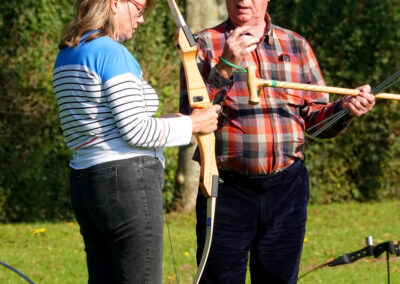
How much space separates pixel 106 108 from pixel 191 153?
5.86 metres

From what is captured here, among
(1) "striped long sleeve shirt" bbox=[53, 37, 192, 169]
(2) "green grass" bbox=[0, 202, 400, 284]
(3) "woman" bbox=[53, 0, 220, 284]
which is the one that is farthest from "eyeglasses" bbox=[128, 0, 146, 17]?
(2) "green grass" bbox=[0, 202, 400, 284]

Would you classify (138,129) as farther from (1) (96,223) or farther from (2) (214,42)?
(2) (214,42)

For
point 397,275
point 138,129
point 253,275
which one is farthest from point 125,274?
point 397,275

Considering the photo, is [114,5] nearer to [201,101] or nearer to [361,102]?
[201,101]

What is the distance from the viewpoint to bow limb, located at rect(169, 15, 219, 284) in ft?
10.6

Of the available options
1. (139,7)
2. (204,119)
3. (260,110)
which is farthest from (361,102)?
(139,7)

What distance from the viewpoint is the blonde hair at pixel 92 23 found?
2838mm

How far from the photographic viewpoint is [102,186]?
2.81 meters

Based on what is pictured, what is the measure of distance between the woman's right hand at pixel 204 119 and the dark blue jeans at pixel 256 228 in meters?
0.48

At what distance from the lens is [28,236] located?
301 inches

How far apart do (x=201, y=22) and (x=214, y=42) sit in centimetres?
514

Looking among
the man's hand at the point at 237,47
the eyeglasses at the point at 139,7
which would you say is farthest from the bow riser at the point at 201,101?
the eyeglasses at the point at 139,7

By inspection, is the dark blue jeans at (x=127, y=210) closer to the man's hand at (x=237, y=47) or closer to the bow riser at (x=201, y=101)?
the bow riser at (x=201, y=101)

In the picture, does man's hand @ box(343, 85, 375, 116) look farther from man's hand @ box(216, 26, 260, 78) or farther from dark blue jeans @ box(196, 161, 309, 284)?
man's hand @ box(216, 26, 260, 78)
